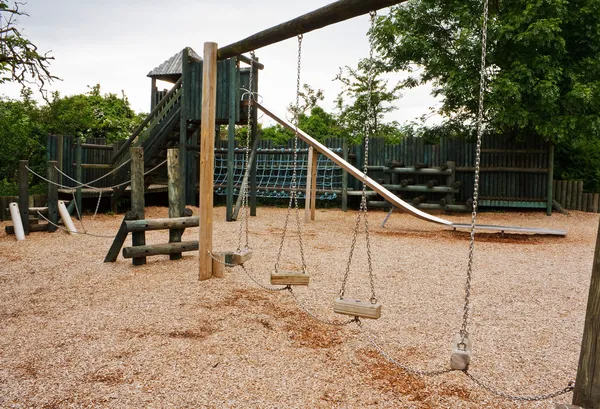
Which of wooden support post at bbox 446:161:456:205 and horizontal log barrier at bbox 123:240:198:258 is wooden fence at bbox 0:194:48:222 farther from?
wooden support post at bbox 446:161:456:205

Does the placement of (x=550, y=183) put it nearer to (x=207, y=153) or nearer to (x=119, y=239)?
(x=207, y=153)

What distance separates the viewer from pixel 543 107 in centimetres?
1293

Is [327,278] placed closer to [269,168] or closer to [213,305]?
[213,305]

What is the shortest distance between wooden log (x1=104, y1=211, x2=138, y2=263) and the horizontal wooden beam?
2.68 m

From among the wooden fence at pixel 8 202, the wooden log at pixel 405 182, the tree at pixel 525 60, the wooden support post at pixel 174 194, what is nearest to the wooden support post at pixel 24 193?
the wooden fence at pixel 8 202

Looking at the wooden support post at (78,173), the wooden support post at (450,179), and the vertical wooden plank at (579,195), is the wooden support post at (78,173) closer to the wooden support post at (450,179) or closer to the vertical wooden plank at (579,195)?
the wooden support post at (450,179)

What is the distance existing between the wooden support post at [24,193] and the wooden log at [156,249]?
364 cm

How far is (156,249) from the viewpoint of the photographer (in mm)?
7082

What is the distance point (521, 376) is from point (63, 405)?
304 centimetres

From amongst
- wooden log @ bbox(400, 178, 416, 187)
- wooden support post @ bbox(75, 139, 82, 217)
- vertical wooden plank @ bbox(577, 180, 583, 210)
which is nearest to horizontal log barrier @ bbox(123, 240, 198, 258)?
wooden support post @ bbox(75, 139, 82, 217)

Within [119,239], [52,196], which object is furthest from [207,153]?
[52,196]

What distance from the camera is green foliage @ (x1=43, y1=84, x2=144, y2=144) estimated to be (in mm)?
16625

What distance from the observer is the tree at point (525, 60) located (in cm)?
1264

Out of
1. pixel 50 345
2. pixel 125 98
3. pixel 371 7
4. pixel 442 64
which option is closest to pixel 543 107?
pixel 442 64
